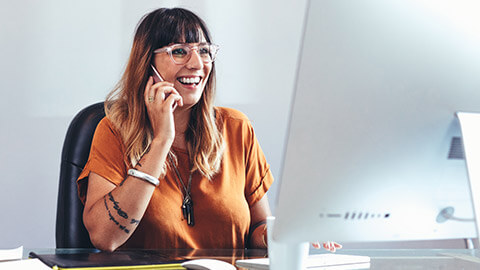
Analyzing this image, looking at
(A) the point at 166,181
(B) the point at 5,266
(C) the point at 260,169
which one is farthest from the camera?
(C) the point at 260,169

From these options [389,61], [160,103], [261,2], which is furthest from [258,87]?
[389,61]

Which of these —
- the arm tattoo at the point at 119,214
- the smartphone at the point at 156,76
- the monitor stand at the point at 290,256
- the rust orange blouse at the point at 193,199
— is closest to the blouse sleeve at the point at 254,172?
the rust orange blouse at the point at 193,199

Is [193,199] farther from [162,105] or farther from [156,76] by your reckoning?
[156,76]

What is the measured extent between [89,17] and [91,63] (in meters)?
0.21

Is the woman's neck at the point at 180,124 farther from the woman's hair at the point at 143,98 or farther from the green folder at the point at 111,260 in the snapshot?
the green folder at the point at 111,260

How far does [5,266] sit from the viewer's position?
925 mm

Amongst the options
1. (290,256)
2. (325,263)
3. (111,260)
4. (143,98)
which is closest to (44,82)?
(143,98)

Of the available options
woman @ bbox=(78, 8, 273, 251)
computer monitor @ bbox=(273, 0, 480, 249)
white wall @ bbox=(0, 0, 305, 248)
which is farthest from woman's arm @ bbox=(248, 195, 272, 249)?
white wall @ bbox=(0, 0, 305, 248)

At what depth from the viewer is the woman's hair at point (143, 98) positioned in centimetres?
153

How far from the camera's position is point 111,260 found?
1.03 m

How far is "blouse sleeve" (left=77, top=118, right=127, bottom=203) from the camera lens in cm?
141

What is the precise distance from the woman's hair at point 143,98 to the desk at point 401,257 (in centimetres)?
36

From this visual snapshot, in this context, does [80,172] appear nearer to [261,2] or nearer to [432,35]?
[432,35]

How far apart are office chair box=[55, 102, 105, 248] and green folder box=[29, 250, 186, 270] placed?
1.10ft
